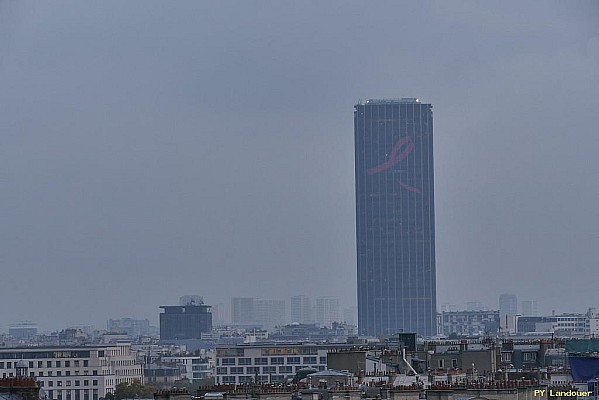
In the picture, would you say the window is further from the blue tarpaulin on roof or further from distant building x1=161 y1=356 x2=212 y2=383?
the blue tarpaulin on roof

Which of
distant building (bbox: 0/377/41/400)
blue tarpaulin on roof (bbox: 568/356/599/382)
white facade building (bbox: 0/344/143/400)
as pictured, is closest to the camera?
blue tarpaulin on roof (bbox: 568/356/599/382)

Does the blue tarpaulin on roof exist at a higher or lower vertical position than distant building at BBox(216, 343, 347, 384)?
lower

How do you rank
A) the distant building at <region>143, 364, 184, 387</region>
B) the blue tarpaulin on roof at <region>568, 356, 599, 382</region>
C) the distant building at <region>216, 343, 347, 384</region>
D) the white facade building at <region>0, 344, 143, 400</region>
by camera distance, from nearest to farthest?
the blue tarpaulin on roof at <region>568, 356, 599, 382</region>, the distant building at <region>216, 343, 347, 384</region>, the white facade building at <region>0, 344, 143, 400</region>, the distant building at <region>143, 364, 184, 387</region>

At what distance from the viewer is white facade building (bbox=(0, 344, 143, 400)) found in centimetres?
13838

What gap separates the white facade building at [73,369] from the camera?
138m

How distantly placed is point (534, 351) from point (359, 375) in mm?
16583

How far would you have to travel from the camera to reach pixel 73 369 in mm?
143750

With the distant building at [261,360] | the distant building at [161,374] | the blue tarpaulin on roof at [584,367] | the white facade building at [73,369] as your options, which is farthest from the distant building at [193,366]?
the blue tarpaulin on roof at [584,367]

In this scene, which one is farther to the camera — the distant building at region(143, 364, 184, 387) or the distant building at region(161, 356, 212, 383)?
the distant building at region(161, 356, 212, 383)

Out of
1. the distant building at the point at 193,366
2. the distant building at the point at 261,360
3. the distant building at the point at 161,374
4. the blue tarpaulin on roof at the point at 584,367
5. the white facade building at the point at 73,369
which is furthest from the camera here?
the distant building at the point at 193,366

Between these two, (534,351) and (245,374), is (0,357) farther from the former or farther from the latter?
(534,351)

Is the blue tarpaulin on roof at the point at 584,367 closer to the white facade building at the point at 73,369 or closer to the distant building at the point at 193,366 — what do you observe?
the white facade building at the point at 73,369

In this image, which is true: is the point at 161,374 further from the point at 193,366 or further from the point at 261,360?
the point at 261,360

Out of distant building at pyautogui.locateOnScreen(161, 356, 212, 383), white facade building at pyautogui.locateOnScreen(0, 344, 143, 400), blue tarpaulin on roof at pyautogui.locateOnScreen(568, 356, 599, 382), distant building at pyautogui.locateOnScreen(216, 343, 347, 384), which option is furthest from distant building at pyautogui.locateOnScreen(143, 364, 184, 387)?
blue tarpaulin on roof at pyautogui.locateOnScreen(568, 356, 599, 382)
